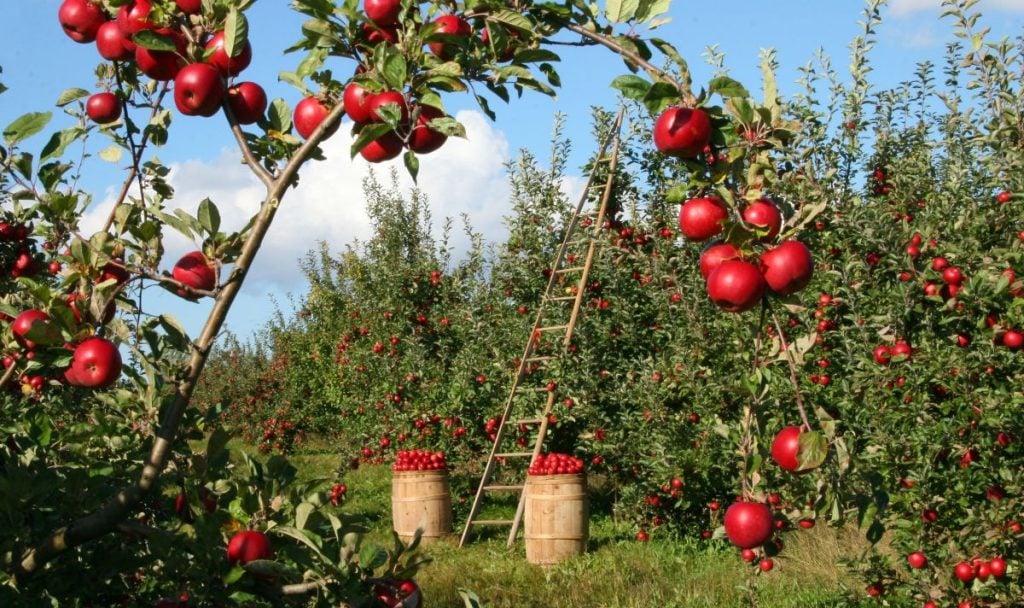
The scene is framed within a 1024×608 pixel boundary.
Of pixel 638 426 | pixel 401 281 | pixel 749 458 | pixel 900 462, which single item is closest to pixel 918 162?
pixel 900 462

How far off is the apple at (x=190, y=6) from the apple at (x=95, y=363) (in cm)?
53

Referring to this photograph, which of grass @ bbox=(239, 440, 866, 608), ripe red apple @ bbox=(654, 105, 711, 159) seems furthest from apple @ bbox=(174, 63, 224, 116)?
grass @ bbox=(239, 440, 866, 608)

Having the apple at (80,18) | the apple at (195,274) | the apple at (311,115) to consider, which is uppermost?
the apple at (80,18)

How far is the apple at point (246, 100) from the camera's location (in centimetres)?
146

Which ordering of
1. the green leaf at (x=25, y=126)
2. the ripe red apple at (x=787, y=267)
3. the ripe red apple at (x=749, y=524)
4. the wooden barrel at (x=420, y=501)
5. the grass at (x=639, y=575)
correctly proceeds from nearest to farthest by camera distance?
the ripe red apple at (x=787, y=267), the ripe red apple at (x=749, y=524), the green leaf at (x=25, y=126), the grass at (x=639, y=575), the wooden barrel at (x=420, y=501)

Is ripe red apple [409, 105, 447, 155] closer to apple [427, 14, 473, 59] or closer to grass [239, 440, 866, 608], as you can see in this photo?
apple [427, 14, 473, 59]

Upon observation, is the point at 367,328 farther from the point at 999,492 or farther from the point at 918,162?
the point at 999,492

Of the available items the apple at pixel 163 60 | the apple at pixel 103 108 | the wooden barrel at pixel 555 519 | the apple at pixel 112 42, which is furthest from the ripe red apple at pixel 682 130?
the wooden barrel at pixel 555 519

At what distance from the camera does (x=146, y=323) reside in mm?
1691

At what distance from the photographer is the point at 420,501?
25.9ft

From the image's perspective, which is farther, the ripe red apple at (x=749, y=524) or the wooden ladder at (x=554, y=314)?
the wooden ladder at (x=554, y=314)

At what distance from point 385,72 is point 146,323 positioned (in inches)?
28.0

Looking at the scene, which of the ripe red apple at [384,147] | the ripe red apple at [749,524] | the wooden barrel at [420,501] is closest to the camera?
the ripe red apple at [384,147]

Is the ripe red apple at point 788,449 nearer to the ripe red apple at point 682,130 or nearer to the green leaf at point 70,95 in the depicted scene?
the ripe red apple at point 682,130
